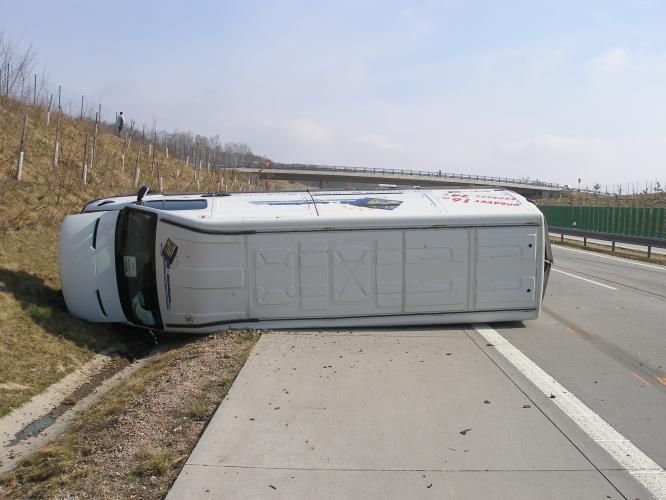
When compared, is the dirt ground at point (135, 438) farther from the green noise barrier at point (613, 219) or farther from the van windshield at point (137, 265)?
the green noise barrier at point (613, 219)

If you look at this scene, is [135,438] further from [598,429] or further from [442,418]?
[598,429]

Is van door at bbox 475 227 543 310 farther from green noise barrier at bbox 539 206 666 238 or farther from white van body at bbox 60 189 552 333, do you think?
green noise barrier at bbox 539 206 666 238

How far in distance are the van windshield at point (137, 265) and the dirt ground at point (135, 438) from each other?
139 cm

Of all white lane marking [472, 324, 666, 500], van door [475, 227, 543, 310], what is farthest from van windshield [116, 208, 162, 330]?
white lane marking [472, 324, 666, 500]

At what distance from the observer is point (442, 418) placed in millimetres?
5027

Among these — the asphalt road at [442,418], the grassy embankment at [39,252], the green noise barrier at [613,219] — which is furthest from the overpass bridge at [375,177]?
the asphalt road at [442,418]

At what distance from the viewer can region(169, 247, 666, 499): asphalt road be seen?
3.93m

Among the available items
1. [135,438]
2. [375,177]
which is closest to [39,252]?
[135,438]

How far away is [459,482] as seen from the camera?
12.9ft

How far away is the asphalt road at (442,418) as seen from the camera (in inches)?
155

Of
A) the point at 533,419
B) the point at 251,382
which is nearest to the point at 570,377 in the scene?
the point at 533,419

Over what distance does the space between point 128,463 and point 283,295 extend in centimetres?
405

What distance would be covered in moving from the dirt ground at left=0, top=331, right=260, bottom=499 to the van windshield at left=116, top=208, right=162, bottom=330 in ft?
4.55

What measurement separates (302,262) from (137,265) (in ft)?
7.62
